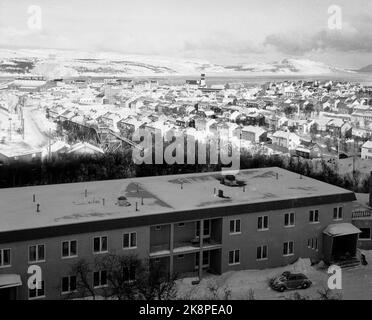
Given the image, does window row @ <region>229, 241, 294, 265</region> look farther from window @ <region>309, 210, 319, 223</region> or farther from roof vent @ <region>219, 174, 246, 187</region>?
roof vent @ <region>219, 174, 246, 187</region>

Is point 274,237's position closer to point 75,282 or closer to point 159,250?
point 159,250

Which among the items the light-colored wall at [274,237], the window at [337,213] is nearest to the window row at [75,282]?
the light-colored wall at [274,237]

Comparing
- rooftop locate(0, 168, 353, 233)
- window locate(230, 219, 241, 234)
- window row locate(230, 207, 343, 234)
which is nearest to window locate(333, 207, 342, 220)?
window row locate(230, 207, 343, 234)

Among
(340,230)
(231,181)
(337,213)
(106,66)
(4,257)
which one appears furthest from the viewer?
(106,66)

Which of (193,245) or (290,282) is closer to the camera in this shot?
(290,282)

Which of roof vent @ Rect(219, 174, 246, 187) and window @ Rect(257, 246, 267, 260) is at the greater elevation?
roof vent @ Rect(219, 174, 246, 187)

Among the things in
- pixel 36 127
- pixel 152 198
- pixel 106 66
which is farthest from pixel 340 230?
pixel 106 66

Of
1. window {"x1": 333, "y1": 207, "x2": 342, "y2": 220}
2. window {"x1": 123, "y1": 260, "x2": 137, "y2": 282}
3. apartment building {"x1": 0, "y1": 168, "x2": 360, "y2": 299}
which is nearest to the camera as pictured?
apartment building {"x1": 0, "y1": 168, "x2": 360, "y2": 299}
